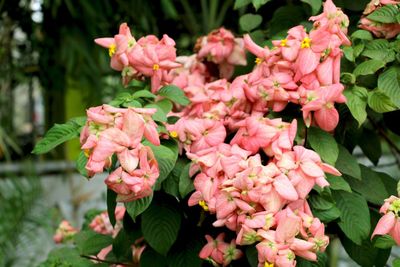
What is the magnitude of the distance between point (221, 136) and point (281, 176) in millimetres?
183

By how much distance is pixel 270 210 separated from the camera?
0.85 m

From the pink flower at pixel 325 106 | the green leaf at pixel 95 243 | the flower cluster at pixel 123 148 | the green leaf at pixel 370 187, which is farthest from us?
the green leaf at pixel 95 243

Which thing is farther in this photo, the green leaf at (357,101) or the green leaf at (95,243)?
the green leaf at (95,243)

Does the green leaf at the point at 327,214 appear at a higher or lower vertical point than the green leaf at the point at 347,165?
lower

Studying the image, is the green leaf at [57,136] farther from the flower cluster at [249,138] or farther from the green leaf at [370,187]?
the green leaf at [370,187]

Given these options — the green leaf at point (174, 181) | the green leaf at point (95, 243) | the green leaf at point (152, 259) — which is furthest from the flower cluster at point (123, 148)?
the green leaf at point (95, 243)

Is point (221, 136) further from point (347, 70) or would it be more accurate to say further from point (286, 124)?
point (347, 70)

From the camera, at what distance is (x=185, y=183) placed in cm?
96

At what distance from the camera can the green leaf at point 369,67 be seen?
962 millimetres

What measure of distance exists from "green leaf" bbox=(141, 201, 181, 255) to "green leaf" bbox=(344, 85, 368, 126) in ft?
0.95

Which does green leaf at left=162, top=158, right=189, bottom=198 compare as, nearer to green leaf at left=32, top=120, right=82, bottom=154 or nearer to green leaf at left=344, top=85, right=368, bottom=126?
green leaf at left=32, top=120, right=82, bottom=154

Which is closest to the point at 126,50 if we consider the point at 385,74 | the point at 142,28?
the point at 385,74

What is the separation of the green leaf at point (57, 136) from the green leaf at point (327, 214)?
0.34 m

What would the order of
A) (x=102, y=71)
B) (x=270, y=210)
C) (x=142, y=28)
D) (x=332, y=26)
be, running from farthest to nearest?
(x=102, y=71) → (x=142, y=28) → (x=332, y=26) → (x=270, y=210)
